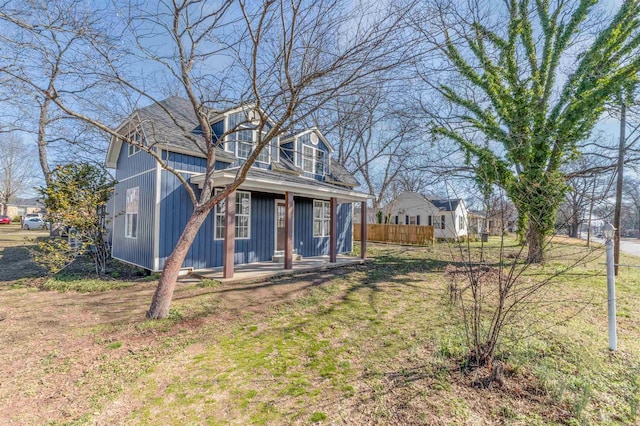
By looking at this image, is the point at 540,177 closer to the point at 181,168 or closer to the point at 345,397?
the point at 345,397

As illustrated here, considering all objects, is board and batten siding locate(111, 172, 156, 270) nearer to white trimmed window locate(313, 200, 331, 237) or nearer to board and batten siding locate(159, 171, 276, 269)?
board and batten siding locate(159, 171, 276, 269)

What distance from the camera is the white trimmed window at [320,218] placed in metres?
12.1

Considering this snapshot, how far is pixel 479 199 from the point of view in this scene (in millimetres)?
3223

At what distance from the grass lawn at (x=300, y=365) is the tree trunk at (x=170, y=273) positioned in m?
0.24

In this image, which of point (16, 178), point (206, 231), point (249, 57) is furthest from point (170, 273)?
point (16, 178)

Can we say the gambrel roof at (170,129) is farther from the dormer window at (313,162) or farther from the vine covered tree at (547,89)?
the vine covered tree at (547,89)

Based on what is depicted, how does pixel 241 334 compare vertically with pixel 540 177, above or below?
below

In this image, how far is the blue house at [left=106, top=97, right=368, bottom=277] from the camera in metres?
7.91

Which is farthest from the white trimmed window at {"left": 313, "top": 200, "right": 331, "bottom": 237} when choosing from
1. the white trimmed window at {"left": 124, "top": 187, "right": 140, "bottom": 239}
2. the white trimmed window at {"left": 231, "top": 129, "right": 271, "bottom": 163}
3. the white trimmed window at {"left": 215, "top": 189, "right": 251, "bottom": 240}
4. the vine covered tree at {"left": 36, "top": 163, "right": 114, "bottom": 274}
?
the vine covered tree at {"left": 36, "top": 163, "right": 114, "bottom": 274}

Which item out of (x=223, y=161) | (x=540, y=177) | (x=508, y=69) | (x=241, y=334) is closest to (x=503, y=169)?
(x=540, y=177)

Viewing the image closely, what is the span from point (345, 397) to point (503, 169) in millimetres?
11158

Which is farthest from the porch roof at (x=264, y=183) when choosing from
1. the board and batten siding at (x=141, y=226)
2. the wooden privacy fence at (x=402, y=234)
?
the wooden privacy fence at (x=402, y=234)

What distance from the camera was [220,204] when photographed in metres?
9.16

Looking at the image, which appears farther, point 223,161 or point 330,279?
point 223,161
